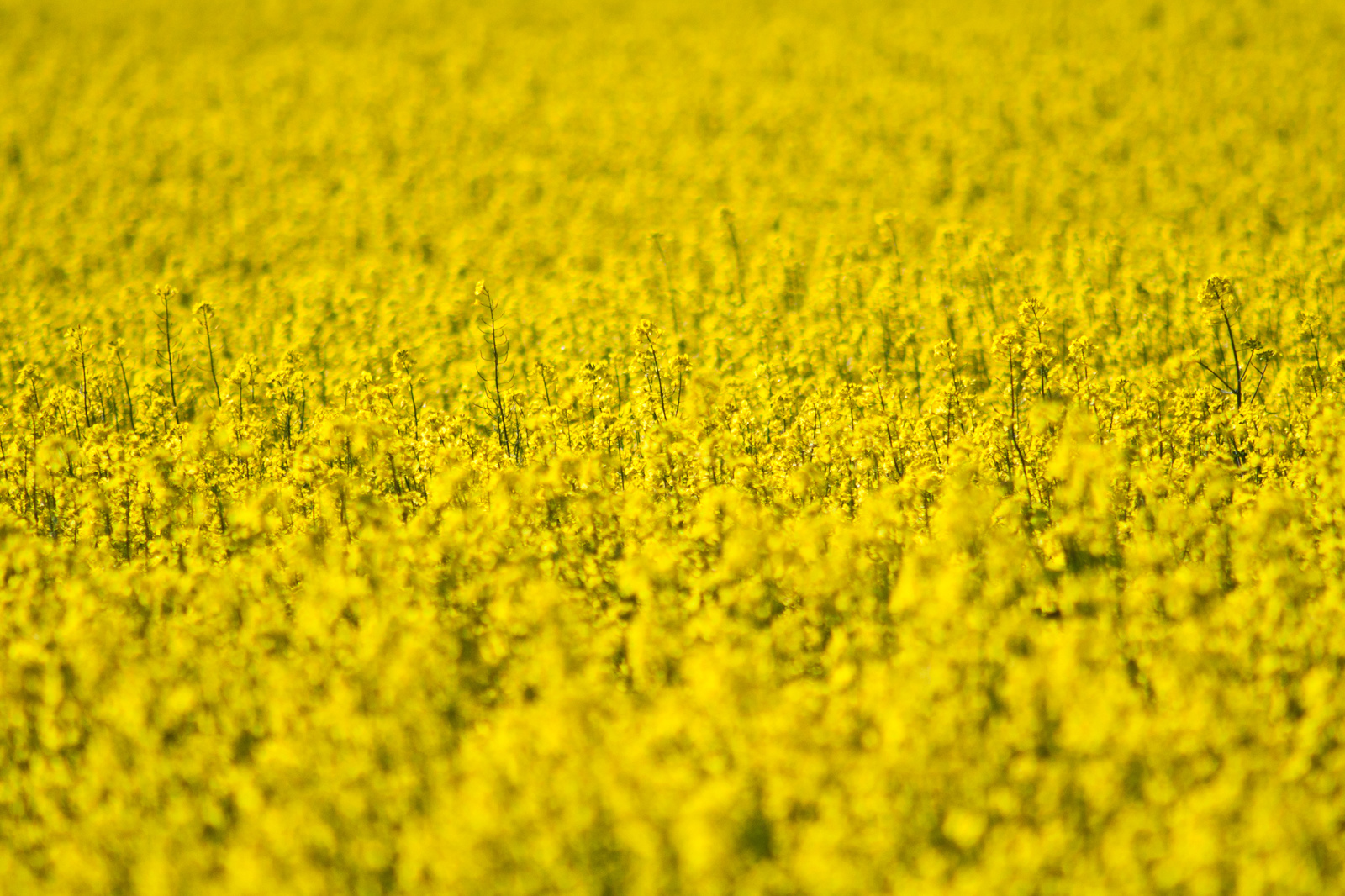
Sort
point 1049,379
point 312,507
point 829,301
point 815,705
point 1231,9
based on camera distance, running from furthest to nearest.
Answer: point 1231,9, point 829,301, point 1049,379, point 312,507, point 815,705

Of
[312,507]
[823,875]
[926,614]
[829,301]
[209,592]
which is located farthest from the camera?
[829,301]

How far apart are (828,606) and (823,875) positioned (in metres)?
2.60

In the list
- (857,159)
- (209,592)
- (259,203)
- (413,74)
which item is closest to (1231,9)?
(857,159)

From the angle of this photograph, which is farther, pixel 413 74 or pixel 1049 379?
pixel 413 74

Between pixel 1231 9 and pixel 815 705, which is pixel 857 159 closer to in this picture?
pixel 1231 9

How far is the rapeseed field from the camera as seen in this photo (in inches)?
183

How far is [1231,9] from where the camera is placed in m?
25.7

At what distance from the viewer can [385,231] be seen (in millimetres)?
18094

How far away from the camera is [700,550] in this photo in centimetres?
713

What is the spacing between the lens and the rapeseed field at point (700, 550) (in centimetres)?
464

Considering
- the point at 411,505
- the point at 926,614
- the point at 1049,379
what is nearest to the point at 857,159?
the point at 1049,379

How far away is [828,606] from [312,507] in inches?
148

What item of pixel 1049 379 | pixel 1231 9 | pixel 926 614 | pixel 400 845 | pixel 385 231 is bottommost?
pixel 400 845

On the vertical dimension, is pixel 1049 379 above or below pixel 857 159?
below
